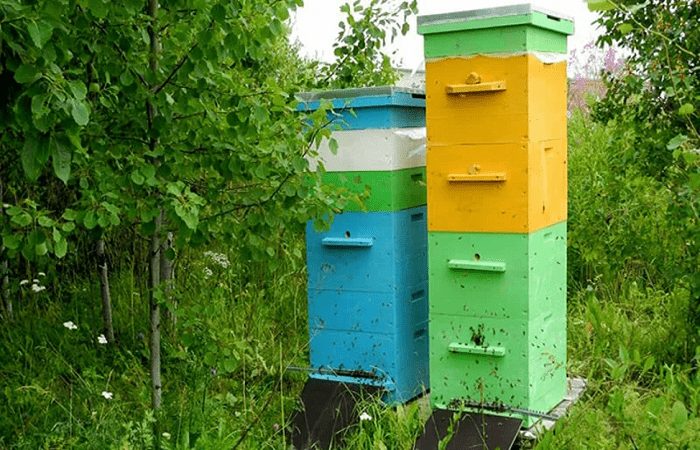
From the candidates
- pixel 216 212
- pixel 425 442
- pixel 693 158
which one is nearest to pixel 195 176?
pixel 216 212

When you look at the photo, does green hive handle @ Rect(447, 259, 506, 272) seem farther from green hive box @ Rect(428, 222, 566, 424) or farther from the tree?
the tree

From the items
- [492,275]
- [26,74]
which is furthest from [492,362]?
[26,74]

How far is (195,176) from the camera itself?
374 centimetres

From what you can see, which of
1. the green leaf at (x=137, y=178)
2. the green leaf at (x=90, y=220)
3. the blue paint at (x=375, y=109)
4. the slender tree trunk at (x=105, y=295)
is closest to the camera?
the green leaf at (x=90, y=220)

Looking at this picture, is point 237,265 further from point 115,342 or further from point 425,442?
point 425,442

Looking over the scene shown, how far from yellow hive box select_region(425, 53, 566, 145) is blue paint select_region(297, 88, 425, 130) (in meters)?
0.24

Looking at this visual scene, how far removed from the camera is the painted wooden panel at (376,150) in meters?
3.77

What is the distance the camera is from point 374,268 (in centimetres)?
389

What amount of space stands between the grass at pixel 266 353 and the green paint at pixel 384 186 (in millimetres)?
417

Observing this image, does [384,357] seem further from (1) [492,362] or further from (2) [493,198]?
(2) [493,198]

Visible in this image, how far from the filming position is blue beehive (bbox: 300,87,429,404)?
380 centimetres

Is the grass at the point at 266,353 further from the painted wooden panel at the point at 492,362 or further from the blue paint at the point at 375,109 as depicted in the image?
the blue paint at the point at 375,109

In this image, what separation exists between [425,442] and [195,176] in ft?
4.83

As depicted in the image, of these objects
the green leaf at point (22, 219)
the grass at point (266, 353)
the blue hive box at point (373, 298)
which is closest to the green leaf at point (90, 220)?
the green leaf at point (22, 219)
